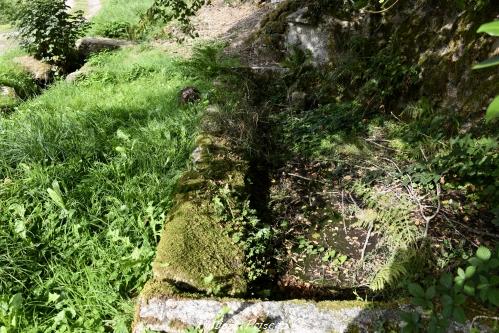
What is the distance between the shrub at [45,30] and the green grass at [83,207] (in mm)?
3279

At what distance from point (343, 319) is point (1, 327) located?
5.92ft

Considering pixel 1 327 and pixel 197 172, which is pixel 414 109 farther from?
pixel 1 327

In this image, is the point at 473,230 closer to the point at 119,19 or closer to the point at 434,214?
the point at 434,214

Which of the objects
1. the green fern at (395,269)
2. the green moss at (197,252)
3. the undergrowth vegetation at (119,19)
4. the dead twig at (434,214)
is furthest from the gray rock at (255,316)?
the undergrowth vegetation at (119,19)

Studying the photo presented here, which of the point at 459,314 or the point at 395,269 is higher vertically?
the point at 459,314

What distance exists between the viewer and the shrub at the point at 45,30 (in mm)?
7516

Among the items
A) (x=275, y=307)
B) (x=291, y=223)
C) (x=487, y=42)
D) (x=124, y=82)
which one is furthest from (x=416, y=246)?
(x=124, y=82)

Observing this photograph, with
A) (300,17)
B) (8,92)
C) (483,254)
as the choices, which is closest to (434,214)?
(483,254)

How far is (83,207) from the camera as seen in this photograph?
3.09 m

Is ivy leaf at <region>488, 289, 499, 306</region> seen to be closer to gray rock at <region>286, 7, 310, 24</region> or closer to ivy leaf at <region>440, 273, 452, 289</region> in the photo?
ivy leaf at <region>440, 273, 452, 289</region>

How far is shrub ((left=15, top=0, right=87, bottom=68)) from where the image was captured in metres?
7.52

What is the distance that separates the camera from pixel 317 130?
4.39m

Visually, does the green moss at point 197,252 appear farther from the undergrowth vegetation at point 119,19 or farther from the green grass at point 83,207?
the undergrowth vegetation at point 119,19

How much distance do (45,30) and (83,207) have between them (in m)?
5.86
